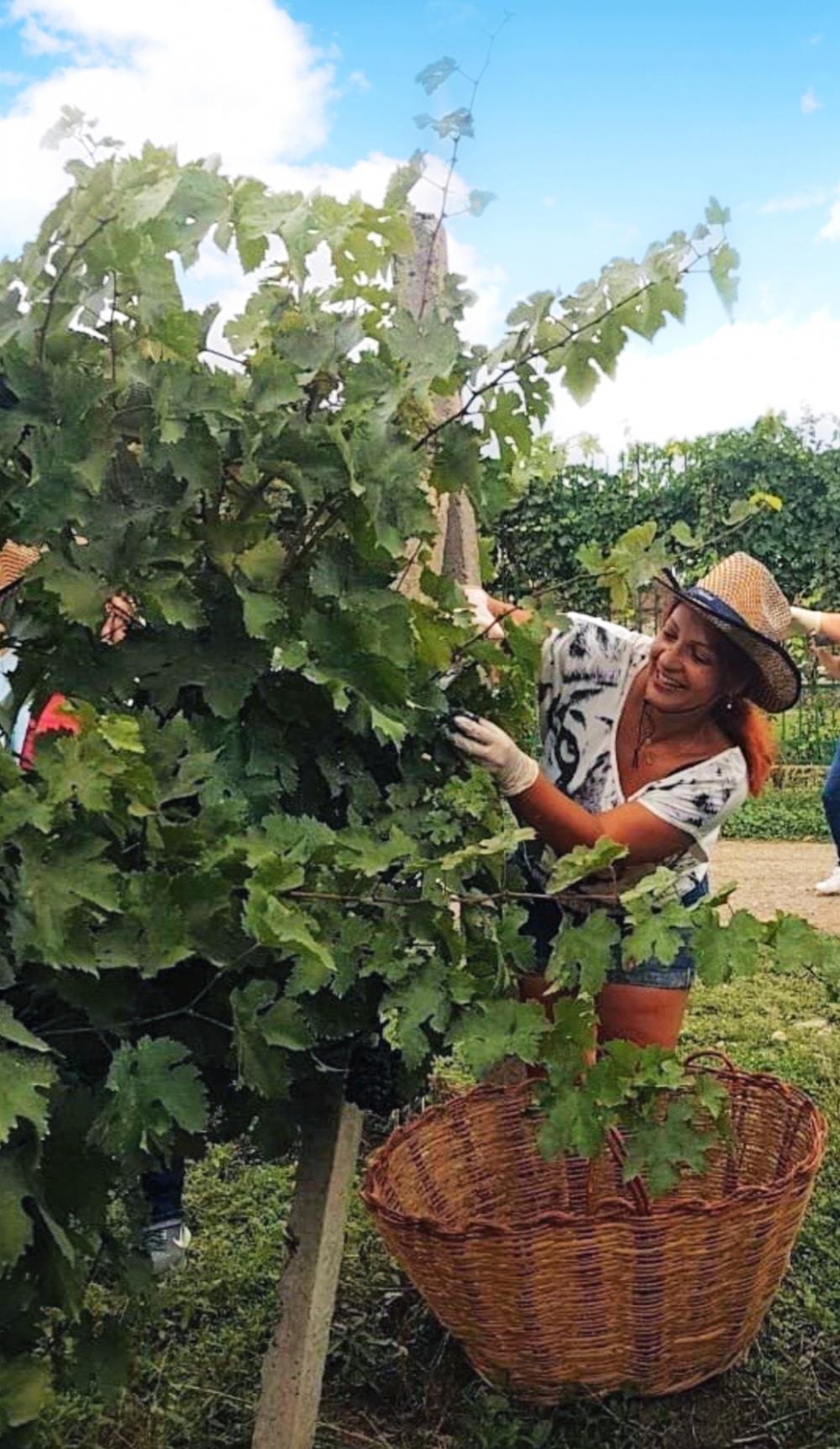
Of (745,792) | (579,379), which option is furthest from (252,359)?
(745,792)

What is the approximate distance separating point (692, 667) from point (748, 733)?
0.68 feet

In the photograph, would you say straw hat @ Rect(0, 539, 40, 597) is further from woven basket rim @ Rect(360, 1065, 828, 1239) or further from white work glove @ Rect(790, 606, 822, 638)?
white work glove @ Rect(790, 606, 822, 638)

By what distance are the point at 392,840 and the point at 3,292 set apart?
0.70m

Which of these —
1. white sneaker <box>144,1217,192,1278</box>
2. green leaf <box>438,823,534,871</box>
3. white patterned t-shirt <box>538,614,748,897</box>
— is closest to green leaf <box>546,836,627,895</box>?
green leaf <box>438,823,534,871</box>

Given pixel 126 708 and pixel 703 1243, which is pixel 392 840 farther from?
pixel 703 1243

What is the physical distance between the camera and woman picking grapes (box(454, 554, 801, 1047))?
98.2 inches

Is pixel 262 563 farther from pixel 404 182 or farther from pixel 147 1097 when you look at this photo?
pixel 147 1097

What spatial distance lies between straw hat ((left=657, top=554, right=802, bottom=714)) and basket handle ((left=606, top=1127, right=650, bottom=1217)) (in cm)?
82

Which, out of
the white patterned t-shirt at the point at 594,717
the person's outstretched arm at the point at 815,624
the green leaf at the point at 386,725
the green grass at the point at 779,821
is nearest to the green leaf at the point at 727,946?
the green leaf at the point at 386,725

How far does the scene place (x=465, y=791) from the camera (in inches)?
67.6

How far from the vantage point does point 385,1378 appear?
2531 millimetres

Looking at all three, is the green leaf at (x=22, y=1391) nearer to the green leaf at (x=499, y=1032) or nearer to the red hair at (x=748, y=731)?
the green leaf at (x=499, y=1032)

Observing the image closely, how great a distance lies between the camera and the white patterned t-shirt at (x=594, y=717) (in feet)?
8.73

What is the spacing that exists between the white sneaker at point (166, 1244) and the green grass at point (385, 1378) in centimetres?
3
